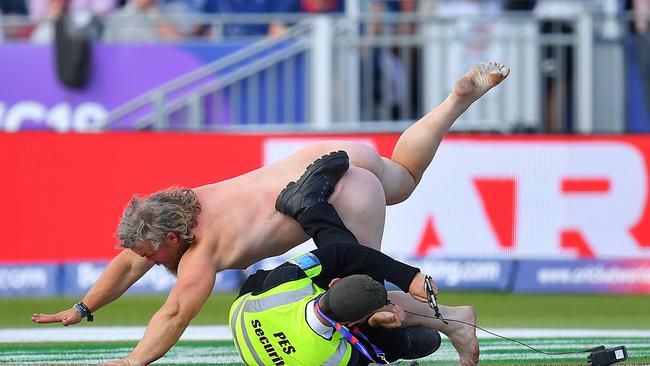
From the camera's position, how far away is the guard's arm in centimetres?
623

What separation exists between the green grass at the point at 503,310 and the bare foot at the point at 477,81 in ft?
9.70

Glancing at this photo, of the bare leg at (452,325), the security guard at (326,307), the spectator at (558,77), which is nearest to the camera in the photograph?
the security guard at (326,307)

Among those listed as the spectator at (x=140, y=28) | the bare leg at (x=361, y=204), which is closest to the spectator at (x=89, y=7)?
the spectator at (x=140, y=28)

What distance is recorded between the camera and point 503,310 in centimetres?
1137

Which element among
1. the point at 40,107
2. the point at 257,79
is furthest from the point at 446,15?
the point at 40,107

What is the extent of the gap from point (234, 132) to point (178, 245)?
20.8 ft

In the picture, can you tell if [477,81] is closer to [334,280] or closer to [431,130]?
[431,130]

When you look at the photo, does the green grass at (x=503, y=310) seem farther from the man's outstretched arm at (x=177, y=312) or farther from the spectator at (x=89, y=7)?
the spectator at (x=89, y=7)

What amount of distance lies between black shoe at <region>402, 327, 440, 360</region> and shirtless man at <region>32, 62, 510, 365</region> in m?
0.11

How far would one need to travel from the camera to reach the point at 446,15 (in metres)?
14.5

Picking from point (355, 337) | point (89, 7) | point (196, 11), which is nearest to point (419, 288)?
point (355, 337)

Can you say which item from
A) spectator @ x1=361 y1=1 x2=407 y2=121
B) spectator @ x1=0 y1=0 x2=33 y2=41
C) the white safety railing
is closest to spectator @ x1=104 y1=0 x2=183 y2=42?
the white safety railing

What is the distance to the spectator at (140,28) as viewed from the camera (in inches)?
571

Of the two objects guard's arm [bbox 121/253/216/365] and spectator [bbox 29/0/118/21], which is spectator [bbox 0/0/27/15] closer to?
spectator [bbox 29/0/118/21]
